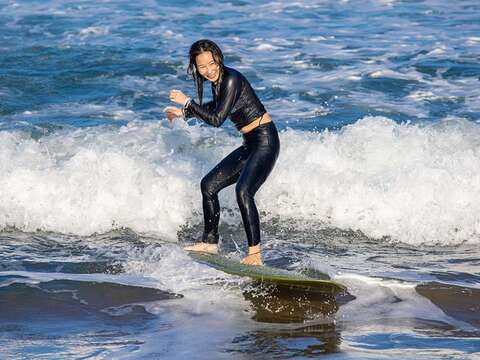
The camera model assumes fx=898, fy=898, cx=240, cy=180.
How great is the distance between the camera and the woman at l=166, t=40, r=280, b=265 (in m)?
7.35

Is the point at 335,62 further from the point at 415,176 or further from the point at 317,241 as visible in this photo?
the point at 317,241

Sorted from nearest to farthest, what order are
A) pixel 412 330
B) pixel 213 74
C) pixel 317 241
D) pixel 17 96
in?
pixel 412 330 → pixel 213 74 → pixel 317 241 → pixel 17 96

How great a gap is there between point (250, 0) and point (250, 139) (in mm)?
13360

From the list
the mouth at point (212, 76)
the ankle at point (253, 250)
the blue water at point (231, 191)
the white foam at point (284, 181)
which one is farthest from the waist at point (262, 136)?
the white foam at point (284, 181)

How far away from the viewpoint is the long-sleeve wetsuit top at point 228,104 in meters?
7.36

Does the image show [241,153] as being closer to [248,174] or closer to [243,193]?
[248,174]

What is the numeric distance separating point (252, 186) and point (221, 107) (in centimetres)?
76

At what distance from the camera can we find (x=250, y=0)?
20.7m

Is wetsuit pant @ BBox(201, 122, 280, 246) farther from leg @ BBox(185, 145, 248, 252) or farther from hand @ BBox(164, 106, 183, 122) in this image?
hand @ BBox(164, 106, 183, 122)

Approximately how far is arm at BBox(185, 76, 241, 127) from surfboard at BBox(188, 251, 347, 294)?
47.0 inches

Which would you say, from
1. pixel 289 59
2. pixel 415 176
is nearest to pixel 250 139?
pixel 415 176

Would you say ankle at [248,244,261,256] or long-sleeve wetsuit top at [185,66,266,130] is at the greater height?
long-sleeve wetsuit top at [185,66,266,130]

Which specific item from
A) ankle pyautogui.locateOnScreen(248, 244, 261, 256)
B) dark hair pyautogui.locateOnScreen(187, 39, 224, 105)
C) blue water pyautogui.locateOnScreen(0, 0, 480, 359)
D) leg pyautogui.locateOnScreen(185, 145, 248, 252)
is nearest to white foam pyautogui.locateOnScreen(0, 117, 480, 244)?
blue water pyautogui.locateOnScreen(0, 0, 480, 359)

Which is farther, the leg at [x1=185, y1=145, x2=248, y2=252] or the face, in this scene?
the leg at [x1=185, y1=145, x2=248, y2=252]
